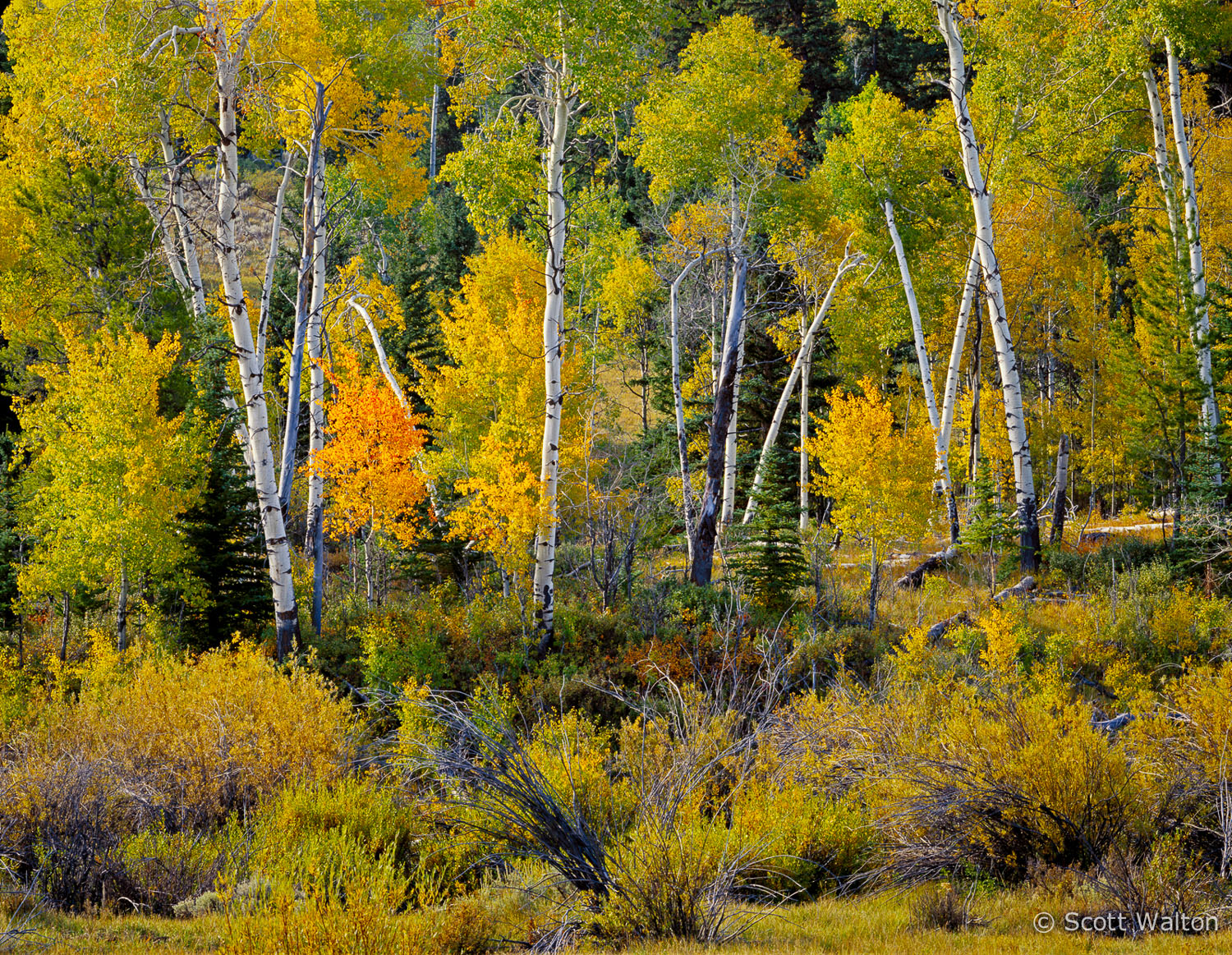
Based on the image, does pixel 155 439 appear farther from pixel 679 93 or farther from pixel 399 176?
pixel 679 93

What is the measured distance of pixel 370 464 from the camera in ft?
57.4

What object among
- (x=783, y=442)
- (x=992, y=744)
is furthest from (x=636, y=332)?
(x=992, y=744)

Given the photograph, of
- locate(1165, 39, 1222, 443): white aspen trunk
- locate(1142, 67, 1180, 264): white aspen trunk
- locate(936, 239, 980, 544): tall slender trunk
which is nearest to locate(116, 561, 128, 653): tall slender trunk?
locate(936, 239, 980, 544): tall slender trunk

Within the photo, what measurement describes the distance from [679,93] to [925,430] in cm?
899

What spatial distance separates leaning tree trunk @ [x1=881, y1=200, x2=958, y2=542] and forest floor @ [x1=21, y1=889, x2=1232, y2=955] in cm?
1224

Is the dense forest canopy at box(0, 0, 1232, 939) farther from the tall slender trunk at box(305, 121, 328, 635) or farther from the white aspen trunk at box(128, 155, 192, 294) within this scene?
the white aspen trunk at box(128, 155, 192, 294)

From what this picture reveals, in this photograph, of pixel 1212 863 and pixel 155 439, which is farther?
pixel 155 439

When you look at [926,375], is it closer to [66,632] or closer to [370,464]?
[370,464]

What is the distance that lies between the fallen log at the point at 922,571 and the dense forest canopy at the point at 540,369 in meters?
0.06

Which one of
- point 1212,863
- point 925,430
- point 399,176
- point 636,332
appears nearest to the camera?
point 1212,863

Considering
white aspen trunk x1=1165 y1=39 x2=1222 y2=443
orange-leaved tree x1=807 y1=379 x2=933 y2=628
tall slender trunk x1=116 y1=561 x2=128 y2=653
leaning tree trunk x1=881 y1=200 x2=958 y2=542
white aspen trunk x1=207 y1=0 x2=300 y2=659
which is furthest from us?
leaning tree trunk x1=881 y1=200 x2=958 y2=542

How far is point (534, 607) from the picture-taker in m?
12.9

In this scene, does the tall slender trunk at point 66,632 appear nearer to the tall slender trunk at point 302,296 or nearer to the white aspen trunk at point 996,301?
the tall slender trunk at point 302,296

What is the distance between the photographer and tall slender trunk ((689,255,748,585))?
14703 mm
